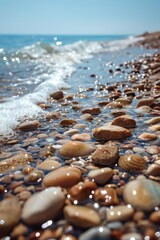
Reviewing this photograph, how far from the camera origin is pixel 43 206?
1.26 meters

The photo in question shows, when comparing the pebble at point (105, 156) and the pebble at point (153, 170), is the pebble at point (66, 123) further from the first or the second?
the pebble at point (153, 170)

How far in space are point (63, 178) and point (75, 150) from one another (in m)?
0.44

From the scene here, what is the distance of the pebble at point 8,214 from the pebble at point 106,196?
401 millimetres

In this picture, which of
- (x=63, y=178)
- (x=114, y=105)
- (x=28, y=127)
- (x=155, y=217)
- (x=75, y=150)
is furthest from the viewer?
(x=114, y=105)

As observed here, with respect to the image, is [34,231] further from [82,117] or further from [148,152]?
[82,117]

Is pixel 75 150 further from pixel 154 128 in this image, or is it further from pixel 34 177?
pixel 154 128

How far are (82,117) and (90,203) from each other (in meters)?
1.59

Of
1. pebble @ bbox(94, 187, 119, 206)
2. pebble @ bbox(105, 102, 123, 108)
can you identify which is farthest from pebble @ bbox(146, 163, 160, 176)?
pebble @ bbox(105, 102, 123, 108)

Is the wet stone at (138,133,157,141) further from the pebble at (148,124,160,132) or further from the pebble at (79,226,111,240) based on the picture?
Result: the pebble at (79,226,111,240)

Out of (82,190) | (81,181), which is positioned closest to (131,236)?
(82,190)

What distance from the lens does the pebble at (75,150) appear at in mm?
1907

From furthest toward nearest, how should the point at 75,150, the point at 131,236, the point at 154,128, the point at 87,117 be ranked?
the point at 87,117
the point at 154,128
the point at 75,150
the point at 131,236

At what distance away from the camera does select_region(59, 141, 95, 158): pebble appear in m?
1.91

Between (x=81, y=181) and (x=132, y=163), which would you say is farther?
(x=132, y=163)
